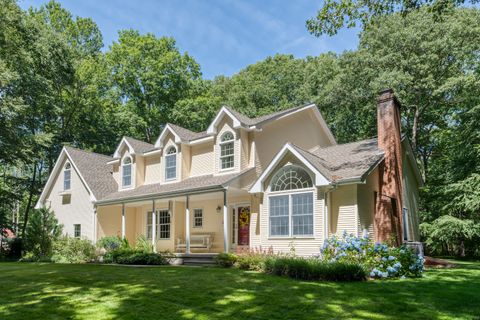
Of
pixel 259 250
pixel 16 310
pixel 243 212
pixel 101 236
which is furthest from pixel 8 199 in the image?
pixel 16 310

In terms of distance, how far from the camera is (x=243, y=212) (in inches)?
732

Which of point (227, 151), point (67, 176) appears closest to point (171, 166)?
point (227, 151)

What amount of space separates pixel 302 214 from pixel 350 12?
7349 millimetres

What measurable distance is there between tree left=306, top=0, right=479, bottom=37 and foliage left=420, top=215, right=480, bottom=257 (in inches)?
500

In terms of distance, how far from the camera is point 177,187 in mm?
19250

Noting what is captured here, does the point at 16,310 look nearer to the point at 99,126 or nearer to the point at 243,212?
the point at 243,212

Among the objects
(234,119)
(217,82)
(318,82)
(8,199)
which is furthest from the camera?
(217,82)

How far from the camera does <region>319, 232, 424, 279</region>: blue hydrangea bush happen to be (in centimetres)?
1116

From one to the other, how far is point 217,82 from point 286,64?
1067 cm

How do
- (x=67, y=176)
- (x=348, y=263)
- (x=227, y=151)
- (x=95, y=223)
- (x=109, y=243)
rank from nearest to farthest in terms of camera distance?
1. (x=348, y=263)
2. (x=227, y=151)
3. (x=109, y=243)
4. (x=95, y=223)
5. (x=67, y=176)

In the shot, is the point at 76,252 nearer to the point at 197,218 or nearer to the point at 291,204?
the point at 197,218

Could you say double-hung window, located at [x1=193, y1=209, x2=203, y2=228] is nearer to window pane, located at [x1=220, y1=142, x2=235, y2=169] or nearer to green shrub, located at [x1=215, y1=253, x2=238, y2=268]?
window pane, located at [x1=220, y1=142, x2=235, y2=169]

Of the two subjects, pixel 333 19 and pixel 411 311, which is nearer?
pixel 411 311

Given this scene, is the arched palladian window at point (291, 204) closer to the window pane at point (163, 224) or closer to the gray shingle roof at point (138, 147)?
the window pane at point (163, 224)
